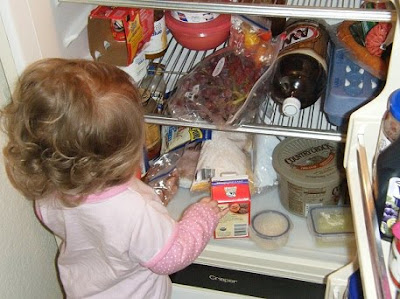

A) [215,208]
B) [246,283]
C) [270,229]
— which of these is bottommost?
[246,283]

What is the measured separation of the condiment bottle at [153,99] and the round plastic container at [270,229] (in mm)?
324

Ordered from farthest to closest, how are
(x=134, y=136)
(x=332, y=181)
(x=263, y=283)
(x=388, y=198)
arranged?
(x=263, y=283) < (x=332, y=181) < (x=134, y=136) < (x=388, y=198)

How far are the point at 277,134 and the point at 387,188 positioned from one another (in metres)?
0.42

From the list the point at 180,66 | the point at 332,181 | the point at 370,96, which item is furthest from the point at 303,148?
the point at 180,66

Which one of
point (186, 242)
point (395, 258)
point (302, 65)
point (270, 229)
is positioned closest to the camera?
point (395, 258)

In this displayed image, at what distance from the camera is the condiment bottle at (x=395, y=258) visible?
775 millimetres

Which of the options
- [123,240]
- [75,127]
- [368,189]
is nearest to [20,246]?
[123,240]

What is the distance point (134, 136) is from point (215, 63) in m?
0.46

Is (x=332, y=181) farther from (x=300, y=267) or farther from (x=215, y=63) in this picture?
(x=215, y=63)

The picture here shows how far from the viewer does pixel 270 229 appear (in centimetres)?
145

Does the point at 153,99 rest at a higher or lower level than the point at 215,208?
higher

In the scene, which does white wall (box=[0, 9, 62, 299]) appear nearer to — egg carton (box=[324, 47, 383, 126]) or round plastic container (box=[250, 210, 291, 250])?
round plastic container (box=[250, 210, 291, 250])

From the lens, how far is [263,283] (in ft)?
4.92

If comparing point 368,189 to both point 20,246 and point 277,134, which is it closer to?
point 277,134
